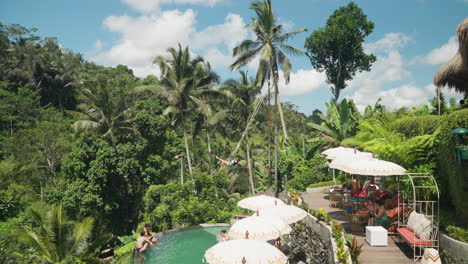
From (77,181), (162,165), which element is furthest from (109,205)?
(162,165)

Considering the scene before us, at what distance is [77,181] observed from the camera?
22750 mm

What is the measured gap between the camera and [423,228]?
8023 millimetres

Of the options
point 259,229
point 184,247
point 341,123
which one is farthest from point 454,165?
point 341,123

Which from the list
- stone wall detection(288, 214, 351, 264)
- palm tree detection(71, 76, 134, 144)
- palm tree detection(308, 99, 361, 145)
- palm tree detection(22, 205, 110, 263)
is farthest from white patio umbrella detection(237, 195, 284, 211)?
palm tree detection(71, 76, 134, 144)

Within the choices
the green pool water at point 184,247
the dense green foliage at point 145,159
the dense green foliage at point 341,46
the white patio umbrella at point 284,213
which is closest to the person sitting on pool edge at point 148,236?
the green pool water at point 184,247

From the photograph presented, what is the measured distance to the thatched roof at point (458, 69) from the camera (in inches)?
354

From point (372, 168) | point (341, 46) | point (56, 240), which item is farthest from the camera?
point (341, 46)

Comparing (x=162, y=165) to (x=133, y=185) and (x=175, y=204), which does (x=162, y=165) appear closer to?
(x=133, y=185)

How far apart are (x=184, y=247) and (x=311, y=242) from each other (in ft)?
20.5

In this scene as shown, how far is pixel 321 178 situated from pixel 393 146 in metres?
13.1

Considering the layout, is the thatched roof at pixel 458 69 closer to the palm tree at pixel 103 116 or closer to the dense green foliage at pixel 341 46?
the palm tree at pixel 103 116

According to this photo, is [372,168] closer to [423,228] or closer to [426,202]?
[426,202]

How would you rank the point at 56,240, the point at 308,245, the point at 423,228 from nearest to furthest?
the point at 423,228 < the point at 308,245 < the point at 56,240

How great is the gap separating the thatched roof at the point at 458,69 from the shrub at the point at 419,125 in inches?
60.9
